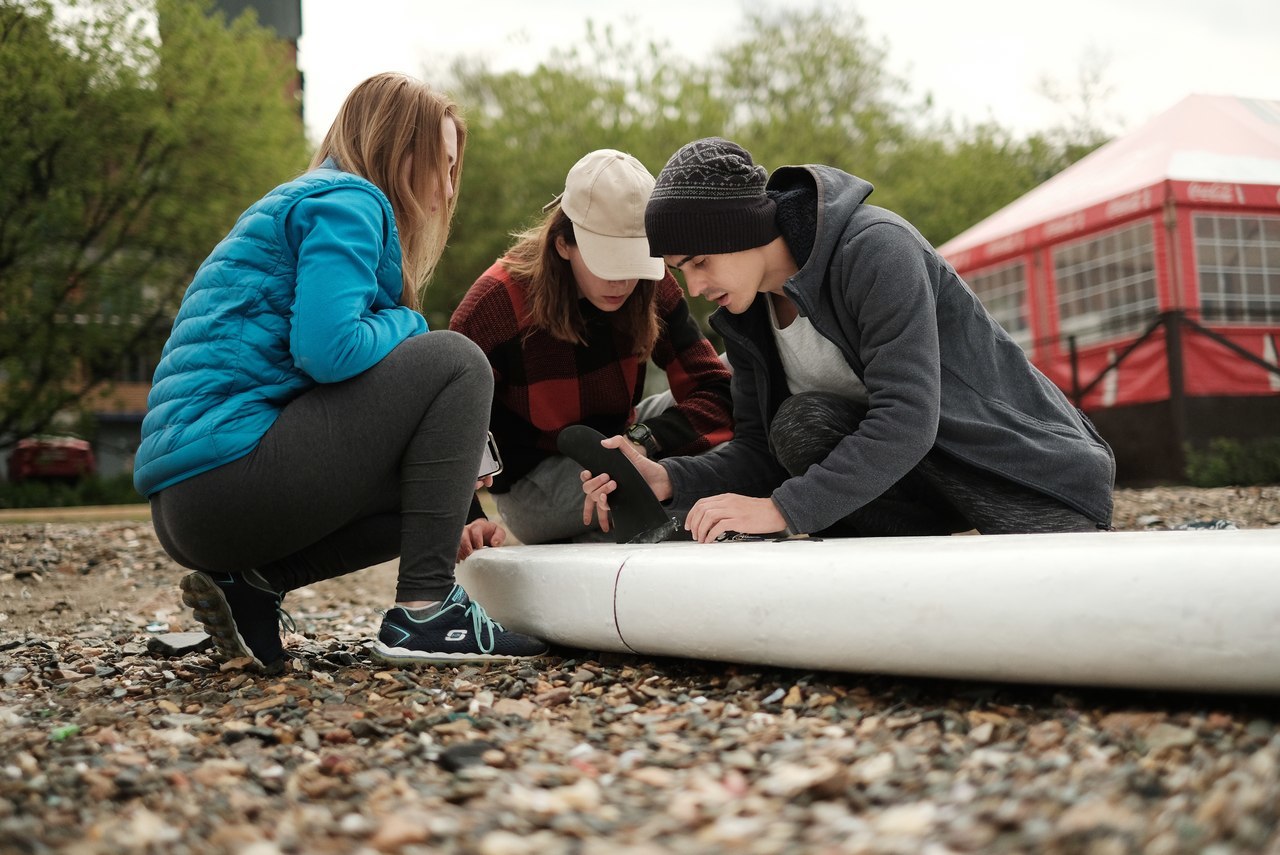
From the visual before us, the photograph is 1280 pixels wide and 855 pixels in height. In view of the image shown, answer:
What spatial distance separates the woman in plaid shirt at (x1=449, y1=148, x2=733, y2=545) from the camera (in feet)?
8.43

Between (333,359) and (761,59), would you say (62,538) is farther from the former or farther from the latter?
(761,59)

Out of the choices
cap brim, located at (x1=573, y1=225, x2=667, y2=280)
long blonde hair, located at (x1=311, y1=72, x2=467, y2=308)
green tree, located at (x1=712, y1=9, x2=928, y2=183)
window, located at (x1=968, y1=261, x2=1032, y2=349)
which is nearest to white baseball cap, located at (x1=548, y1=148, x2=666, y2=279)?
cap brim, located at (x1=573, y1=225, x2=667, y2=280)

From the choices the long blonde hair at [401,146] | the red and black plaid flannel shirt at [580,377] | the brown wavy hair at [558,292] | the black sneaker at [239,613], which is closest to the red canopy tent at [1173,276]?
the red and black plaid flannel shirt at [580,377]

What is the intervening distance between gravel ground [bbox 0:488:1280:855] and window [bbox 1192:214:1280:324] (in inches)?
251

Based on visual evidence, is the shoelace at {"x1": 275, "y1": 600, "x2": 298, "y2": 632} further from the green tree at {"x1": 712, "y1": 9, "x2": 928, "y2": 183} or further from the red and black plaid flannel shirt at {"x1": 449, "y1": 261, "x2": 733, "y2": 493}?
the green tree at {"x1": 712, "y1": 9, "x2": 928, "y2": 183}

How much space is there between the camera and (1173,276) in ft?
23.4

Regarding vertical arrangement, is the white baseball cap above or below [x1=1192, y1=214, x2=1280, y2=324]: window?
below

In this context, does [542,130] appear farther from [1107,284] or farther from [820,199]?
[820,199]

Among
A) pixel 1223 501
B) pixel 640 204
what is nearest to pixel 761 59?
pixel 1223 501

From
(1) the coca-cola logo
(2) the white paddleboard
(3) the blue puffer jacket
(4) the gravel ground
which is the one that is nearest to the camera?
(4) the gravel ground

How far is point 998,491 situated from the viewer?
2293mm

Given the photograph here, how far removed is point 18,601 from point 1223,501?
215 inches

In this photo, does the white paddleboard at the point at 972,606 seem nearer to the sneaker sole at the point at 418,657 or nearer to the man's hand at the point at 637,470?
the sneaker sole at the point at 418,657

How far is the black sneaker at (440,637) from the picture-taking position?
2107 mm
